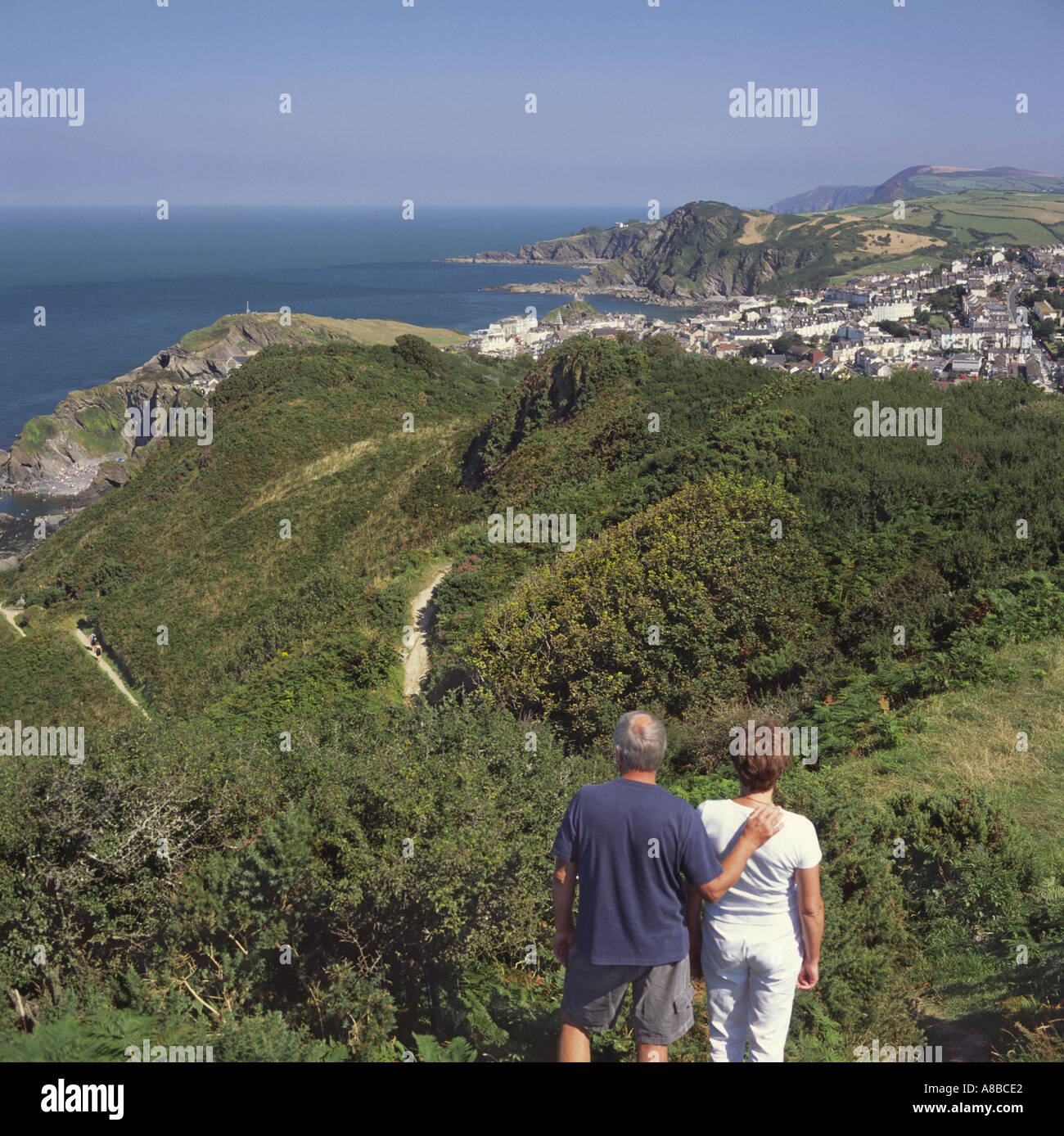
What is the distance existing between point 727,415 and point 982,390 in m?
6.55

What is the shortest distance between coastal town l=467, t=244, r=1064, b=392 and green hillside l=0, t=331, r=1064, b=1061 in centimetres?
5854

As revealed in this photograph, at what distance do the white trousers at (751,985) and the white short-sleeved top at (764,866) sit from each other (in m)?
0.06

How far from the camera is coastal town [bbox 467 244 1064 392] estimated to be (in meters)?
95.5

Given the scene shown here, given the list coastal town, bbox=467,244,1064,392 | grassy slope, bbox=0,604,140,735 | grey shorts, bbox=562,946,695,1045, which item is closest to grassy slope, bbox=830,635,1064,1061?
grey shorts, bbox=562,946,695,1045

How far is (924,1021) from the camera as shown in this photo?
18.5 feet

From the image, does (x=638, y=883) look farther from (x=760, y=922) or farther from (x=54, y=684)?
(x=54, y=684)

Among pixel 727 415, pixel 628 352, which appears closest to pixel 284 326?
pixel 628 352

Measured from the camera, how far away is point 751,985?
3.90m

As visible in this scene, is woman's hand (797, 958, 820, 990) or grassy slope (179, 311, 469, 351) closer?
woman's hand (797, 958, 820, 990)

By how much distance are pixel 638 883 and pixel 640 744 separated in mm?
641

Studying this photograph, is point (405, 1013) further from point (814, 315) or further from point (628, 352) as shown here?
point (814, 315)

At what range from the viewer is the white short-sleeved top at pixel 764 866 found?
3.75m

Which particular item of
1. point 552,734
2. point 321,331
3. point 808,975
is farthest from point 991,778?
point 321,331

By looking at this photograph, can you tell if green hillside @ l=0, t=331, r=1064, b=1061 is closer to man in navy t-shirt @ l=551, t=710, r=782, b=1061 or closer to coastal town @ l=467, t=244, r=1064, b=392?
man in navy t-shirt @ l=551, t=710, r=782, b=1061
